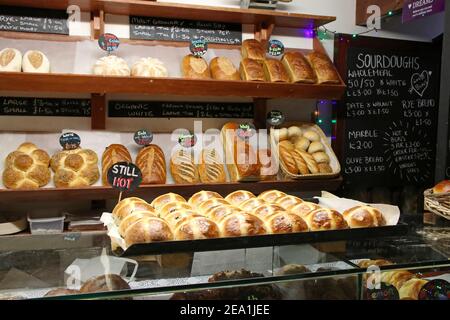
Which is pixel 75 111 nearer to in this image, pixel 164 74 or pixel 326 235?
pixel 164 74

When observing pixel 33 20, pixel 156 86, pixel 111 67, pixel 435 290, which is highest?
pixel 33 20

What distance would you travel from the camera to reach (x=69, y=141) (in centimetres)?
278

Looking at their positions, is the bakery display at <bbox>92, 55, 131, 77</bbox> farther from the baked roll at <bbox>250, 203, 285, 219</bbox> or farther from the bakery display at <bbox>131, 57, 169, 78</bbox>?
the baked roll at <bbox>250, 203, 285, 219</bbox>

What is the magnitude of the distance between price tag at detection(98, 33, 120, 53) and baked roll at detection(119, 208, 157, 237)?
1654 millimetres

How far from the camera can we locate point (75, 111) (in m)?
3.06

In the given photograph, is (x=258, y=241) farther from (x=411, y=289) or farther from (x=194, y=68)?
(x=194, y=68)

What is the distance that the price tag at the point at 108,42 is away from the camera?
2.87m

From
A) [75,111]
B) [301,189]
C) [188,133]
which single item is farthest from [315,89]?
[75,111]

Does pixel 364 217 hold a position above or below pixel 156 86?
below

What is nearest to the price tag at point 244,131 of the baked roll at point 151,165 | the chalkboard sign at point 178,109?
the chalkboard sign at point 178,109

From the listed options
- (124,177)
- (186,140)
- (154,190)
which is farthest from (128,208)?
(186,140)

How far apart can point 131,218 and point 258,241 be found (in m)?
0.40

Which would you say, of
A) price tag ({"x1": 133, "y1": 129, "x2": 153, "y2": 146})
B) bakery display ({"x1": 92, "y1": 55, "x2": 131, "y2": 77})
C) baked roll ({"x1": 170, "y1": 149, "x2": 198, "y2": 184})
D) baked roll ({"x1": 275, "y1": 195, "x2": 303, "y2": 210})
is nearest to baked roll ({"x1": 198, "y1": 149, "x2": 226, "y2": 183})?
baked roll ({"x1": 170, "y1": 149, "x2": 198, "y2": 184})

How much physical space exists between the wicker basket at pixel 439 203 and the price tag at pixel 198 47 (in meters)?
1.72
